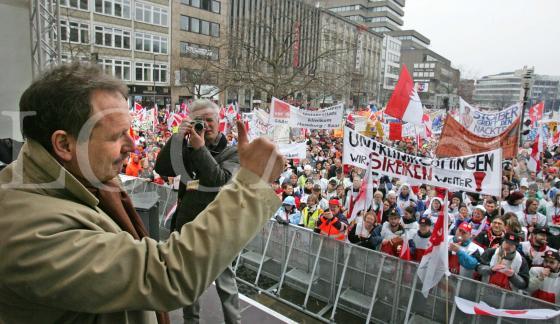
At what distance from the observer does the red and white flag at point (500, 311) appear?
4094 millimetres

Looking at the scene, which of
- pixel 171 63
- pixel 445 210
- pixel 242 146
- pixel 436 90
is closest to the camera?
pixel 242 146

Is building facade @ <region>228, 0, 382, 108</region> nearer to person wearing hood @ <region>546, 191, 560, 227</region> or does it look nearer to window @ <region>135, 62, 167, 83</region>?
window @ <region>135, 62, 167, 83</region>

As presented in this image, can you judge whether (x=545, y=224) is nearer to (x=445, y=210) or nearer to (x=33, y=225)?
(x=445, y=210)

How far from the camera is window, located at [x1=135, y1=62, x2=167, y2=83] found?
135 ft

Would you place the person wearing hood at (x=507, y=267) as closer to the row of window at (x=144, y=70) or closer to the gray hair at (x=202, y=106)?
the gray hair at (x=202, y=106)

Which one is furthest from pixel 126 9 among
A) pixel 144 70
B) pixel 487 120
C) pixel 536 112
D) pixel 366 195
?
pixel 366 195

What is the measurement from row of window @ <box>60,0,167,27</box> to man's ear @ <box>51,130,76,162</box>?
124ft

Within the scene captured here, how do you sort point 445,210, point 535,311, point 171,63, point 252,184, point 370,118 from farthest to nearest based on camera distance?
point 171,63 → point 370,118 → point 445,210 → point 535,311 → point 252,184

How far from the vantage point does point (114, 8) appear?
3759cm

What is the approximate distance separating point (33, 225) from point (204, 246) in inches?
16.4

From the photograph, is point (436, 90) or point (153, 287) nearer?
point (153, 287)

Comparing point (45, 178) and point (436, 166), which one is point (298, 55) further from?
point (45, 178)

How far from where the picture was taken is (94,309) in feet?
3.13

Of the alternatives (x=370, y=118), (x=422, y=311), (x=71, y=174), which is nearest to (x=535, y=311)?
(x=422, y=311)
